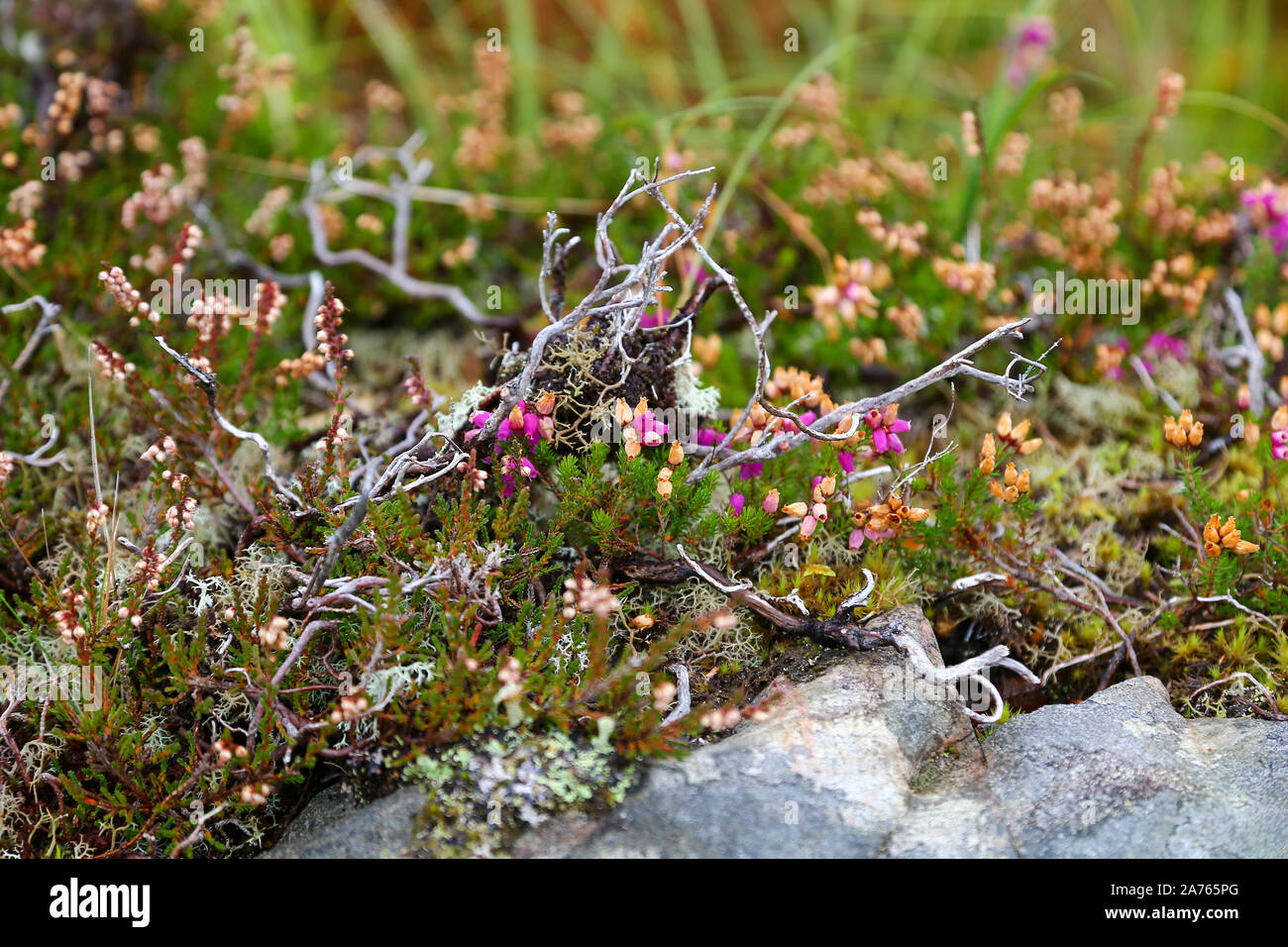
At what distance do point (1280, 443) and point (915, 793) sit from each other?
1.63m

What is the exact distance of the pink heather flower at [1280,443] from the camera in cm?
305

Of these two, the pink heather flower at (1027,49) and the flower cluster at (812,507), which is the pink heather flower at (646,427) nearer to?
the flower cluster at (812,507)

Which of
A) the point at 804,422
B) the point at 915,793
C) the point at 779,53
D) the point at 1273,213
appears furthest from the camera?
the point at 779,53

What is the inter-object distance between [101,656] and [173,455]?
0.65 metres

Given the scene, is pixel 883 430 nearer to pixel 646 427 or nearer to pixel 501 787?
pixel 646 427

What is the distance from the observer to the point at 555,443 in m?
2.86

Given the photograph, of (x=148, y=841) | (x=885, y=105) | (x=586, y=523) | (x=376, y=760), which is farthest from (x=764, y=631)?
(x=885, y=105)

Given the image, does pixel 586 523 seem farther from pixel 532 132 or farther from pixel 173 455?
pixel 532 132

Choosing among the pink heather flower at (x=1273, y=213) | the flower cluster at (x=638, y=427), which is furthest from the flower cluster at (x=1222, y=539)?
the pink heather flower at (x=1273, y=213)

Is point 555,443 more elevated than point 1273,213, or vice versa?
point 1273,213

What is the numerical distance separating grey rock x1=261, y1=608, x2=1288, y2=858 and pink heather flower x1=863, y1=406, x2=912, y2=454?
640mm

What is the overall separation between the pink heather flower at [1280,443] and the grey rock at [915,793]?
33.9 inches

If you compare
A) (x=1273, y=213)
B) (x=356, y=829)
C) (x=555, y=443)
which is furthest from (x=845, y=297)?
(x=356, y=829)
